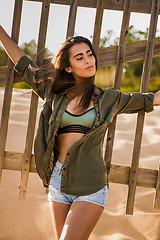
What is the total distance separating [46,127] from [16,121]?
414 centimetres

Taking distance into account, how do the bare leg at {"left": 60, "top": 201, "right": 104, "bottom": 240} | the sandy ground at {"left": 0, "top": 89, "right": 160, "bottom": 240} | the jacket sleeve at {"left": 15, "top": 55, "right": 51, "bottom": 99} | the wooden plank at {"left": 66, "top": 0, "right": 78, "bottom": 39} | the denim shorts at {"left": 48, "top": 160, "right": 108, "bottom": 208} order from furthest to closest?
the sandy ground at {"left": 0, "top": 89, "right": 160, "bottom": 240} → the wooden plank at {"left": 66, "top": 0, "right": 78, "bottom": 39} → the jacket sleeve at {"left": 15, "top": 55, "right": 51, "bottom": 99} → the denim shorts at {"left": 48, "top": 160, "right": 108, "bottom": 208} → the bare leg at {"left": 60, "top": 201, "right": 104, "bottom": 240}

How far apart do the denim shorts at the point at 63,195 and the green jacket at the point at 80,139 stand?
0.04m

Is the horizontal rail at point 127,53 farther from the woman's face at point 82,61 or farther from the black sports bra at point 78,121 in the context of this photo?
the black sports bra at point 78,121

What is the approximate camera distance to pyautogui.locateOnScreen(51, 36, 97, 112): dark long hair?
8.60 feet

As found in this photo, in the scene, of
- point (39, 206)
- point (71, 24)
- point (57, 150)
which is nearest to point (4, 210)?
point (39, 206)

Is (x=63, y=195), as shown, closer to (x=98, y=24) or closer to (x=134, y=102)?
(x=134, y=102)

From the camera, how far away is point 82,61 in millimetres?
2582

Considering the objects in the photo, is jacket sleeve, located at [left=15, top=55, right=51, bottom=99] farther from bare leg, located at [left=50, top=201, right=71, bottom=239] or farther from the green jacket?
bare leg, located at [left=50, top=201, right=71, bottom=239]

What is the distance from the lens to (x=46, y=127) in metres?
2.66

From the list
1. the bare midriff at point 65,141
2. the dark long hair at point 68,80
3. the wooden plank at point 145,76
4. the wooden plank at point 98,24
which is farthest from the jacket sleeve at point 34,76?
the wooden plank at point 145,76

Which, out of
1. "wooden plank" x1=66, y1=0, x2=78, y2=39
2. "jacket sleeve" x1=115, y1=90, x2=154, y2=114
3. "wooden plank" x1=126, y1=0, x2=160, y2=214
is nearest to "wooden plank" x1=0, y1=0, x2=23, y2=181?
"wooden plank" x1=66, y1=0, x2=78, y2=39

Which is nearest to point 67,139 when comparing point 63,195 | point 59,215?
point 63,195

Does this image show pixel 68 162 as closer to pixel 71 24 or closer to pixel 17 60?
pixel 17 60

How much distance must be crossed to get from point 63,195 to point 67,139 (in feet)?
1.39
